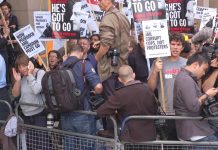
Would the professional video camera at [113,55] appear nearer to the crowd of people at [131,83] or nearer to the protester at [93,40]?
the crowd of people at [131,83]

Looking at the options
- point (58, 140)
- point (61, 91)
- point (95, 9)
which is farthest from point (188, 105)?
point (95, 9)

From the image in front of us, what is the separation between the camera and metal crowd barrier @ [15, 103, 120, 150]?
20.6 ft

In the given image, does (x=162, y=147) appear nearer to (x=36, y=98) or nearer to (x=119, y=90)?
(x=119, y=90)

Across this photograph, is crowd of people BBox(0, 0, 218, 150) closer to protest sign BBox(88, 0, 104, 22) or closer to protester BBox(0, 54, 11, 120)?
protester BBox(0, 54, 11, 120)

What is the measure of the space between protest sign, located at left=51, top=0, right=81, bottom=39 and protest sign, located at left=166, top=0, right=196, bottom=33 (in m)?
1.50

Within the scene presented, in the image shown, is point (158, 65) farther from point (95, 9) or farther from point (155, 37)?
point (95, 9)

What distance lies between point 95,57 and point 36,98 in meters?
0.97

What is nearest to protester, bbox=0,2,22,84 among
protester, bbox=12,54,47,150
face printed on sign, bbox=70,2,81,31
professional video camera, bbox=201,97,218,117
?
face printed on sign, bbox=70,2,81,31

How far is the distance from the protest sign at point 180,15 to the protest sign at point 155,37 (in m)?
1.65

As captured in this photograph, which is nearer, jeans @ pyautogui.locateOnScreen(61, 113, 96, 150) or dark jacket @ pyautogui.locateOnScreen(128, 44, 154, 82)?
jeans @ pyautogui.locateOnScreen(61, 113, 96, 150)

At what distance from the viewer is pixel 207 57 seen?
5.98 meters

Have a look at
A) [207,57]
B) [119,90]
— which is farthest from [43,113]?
[207,57]

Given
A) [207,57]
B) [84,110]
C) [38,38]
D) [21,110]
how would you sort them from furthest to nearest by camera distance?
[38,38] → [21,110] → [84,110] → [207,57]

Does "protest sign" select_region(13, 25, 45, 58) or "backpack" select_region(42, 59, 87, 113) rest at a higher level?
"protest sign" select_region(13, 25, 45, 58)
